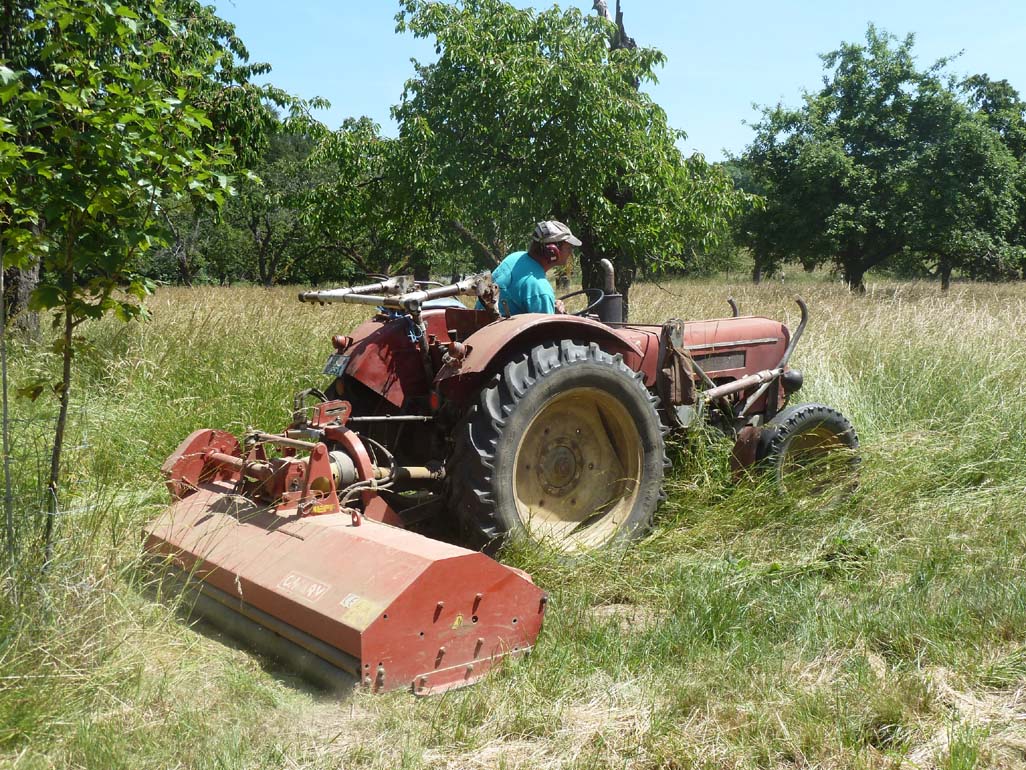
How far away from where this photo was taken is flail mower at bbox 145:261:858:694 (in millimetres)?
3102

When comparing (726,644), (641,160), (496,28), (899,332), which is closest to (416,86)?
(496,28)

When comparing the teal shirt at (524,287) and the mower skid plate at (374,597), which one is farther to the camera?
the teal shirt at (524,287)

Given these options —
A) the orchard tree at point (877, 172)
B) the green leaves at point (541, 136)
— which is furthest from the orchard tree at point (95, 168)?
the orchard tree at point (877, 172)

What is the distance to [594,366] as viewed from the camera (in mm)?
4375

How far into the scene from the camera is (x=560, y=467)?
179 inches

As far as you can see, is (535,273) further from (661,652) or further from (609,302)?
(661,652)

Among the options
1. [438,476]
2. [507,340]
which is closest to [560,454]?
[438,476]

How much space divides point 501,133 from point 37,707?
782 cm

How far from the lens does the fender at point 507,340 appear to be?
411 cm

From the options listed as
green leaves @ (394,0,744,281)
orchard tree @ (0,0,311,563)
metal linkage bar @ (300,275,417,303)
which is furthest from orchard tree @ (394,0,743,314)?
orchard tree @ (0,0,311,563)

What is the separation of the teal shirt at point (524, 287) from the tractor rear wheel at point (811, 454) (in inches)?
59.1

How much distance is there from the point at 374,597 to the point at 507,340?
59.4 inches

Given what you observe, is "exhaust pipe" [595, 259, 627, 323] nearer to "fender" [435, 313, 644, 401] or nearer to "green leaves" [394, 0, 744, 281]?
"fender" [435, 313, 644, 401]

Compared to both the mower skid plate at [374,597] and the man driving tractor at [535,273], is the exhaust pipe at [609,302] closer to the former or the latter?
the man driving tractor at [535,273]
